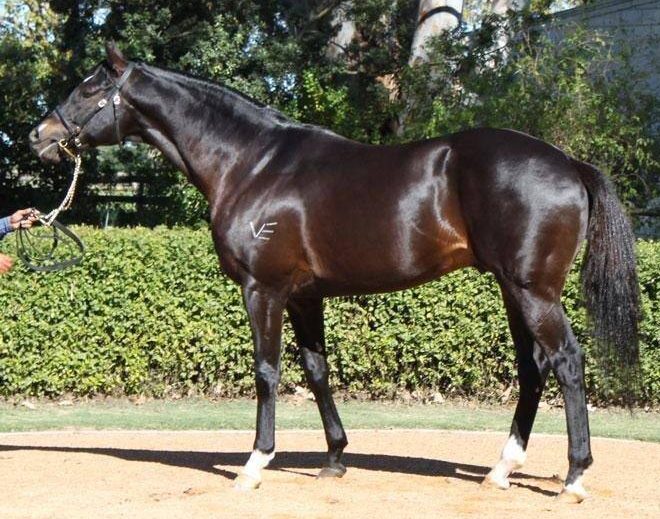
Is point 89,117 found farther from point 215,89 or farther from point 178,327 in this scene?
point 178,327

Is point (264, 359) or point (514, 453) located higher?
point (264, 359)

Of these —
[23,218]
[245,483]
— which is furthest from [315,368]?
[23,218]

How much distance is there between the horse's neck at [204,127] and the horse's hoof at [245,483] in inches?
67.7

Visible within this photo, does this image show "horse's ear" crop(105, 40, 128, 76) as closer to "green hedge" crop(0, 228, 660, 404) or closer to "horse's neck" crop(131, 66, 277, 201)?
"horse's neck" crop(131, 66, 277, 201)

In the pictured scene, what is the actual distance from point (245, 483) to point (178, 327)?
15.1 ft

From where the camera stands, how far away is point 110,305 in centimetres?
1053

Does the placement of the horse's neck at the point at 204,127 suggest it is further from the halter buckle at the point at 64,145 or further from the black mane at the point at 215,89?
the halter buckle at the point at 64,145

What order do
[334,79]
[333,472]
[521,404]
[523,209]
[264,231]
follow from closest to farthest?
[523,209], [264,231], [521,404], [333,472], [334,79]

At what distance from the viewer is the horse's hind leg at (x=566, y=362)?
573 cm

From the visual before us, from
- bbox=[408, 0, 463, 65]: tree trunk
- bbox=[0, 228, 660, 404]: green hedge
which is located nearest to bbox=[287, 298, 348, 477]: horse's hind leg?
bbox=[0, 228, 660, 404]: green hedge

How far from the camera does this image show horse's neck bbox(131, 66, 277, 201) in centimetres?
660

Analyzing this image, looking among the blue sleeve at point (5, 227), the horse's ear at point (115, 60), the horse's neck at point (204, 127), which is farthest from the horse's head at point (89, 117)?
the blue sleeve at point (5, 227)

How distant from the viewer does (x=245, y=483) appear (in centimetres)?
612

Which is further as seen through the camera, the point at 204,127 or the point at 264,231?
the point at 204,127
